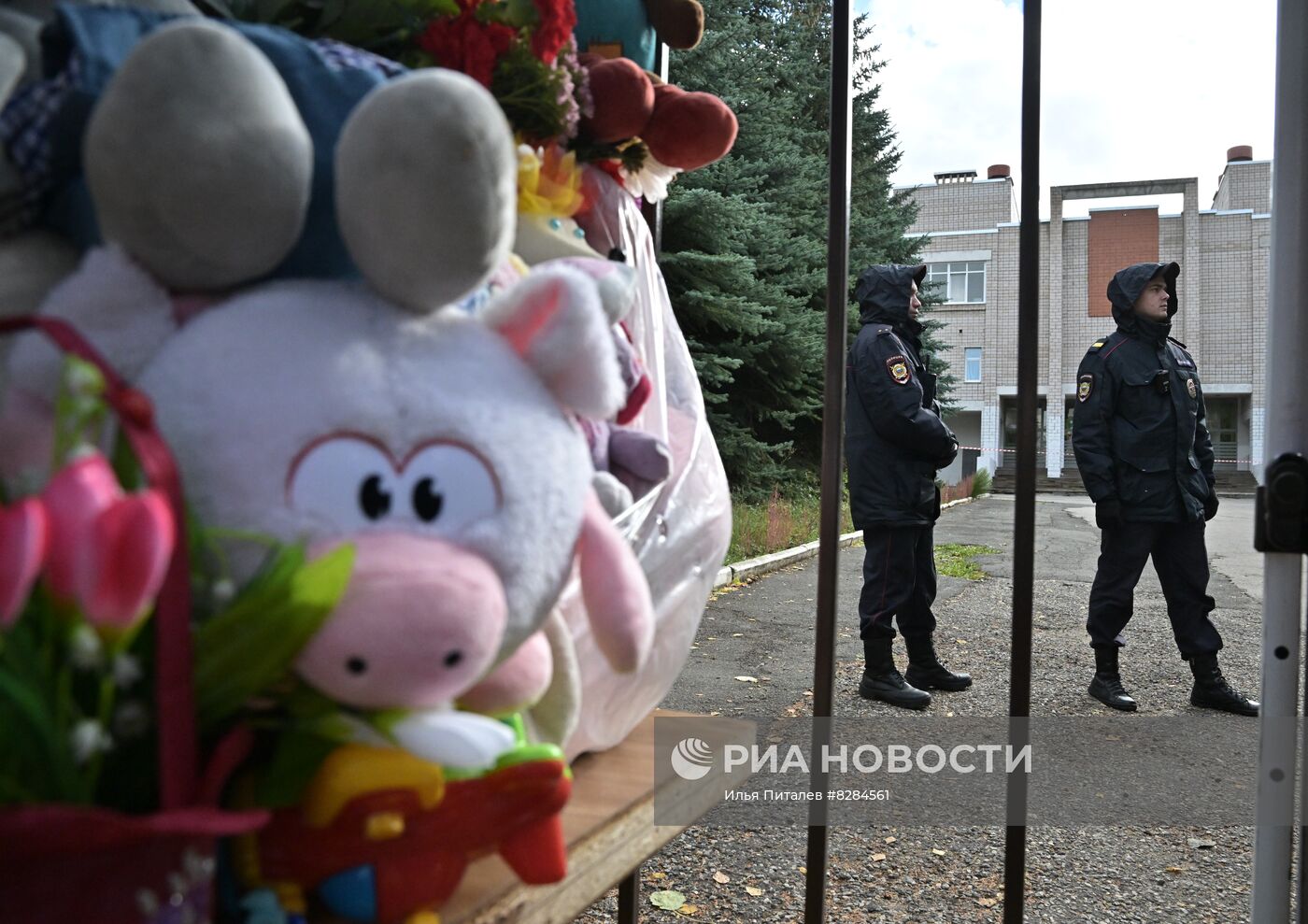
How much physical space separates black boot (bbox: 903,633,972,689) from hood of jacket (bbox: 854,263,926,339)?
1402mm

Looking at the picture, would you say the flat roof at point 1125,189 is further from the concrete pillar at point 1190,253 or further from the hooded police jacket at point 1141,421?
the hooded police jacket at point 1141,421

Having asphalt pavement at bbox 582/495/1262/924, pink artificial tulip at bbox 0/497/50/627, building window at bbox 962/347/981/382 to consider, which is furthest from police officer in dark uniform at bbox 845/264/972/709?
building window at bbox 962/347/981/382

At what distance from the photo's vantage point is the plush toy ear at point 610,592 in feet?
2.29

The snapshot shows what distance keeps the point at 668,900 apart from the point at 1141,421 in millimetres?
3052

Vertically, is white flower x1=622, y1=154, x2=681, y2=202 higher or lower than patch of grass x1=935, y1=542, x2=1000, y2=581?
higher

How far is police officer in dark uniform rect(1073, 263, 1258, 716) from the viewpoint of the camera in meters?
4.38

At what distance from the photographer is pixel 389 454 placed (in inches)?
22.9

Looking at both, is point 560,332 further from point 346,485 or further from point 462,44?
point 462,44

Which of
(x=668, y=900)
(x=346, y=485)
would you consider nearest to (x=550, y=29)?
(x=346, y=485)

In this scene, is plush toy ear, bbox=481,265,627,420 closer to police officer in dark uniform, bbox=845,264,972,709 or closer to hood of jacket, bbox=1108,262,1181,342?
police officer in dark uniform, bbox=845,264,972,709

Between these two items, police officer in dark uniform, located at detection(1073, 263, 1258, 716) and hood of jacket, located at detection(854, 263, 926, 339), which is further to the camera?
hood of jacket, located at detection(854, 263, 926, 339)

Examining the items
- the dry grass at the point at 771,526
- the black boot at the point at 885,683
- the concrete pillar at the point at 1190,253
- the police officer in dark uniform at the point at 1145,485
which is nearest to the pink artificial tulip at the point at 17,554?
the black boot at the point at 885,683

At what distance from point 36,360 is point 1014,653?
1.14 m

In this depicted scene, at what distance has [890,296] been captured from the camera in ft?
15.3
